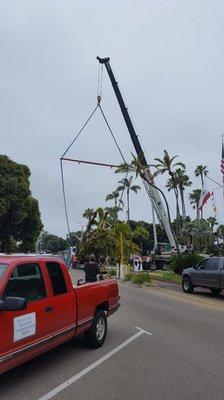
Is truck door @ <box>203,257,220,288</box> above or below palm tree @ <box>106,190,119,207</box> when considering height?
below

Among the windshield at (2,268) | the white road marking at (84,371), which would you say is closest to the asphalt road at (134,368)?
the white road marking at (84,371)

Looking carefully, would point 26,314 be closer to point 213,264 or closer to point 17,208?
point 213,264

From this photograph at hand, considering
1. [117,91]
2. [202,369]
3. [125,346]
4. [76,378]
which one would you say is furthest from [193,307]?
[117,91]

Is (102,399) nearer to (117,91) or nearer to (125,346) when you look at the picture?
(125,346)

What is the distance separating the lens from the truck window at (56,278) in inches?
313

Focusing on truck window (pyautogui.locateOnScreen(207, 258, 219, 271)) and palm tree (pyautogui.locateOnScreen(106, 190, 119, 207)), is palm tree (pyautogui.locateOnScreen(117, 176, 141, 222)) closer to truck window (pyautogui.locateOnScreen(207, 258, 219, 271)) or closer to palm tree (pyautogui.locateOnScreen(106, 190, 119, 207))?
palm tree (pyautogui.locateOnScreen(106, 190, 119, 207))

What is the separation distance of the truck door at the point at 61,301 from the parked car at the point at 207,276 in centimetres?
1430

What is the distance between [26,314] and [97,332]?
10.2ft

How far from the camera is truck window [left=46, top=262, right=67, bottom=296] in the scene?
26.1ft

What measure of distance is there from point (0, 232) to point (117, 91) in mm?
16003

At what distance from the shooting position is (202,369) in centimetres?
802

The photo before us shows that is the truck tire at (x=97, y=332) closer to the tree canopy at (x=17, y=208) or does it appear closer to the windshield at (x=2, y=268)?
the windshield at (x=2, y=268)

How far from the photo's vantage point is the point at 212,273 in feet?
73.2

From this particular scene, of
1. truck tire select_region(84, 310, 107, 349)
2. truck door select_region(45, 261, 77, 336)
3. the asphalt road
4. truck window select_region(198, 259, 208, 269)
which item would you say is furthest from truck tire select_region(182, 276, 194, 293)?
truck door select_region(45, 261, 77, 336)
